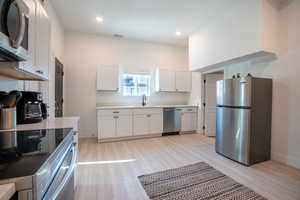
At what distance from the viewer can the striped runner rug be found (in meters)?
1.79

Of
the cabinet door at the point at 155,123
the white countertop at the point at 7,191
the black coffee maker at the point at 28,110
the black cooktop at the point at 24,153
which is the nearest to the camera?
the white countertop at the point at 7,191

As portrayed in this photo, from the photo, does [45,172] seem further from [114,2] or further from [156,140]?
[156,140]

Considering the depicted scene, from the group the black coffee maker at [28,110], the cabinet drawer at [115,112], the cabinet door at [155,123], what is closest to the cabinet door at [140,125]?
the cabinet door at [155,123]

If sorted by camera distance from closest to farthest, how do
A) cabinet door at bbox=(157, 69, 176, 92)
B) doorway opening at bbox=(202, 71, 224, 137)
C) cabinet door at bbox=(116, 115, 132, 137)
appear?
cabinet door at bbox=(116, 115, 132, 137), doorway opening at bbox=(202, 71, 224, 137), cabinet door at bbox=(157, 69, 176, 92)

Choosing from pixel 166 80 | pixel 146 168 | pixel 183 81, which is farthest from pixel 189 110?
pixel 146 168

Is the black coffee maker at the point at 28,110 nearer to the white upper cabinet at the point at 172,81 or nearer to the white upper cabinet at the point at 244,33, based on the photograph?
the white upper cabinet at the point at 244,33

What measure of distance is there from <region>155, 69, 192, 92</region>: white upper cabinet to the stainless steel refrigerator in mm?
2057

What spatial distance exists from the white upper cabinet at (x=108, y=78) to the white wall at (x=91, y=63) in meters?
0.28

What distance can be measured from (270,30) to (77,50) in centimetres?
443

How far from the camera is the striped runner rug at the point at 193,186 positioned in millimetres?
1792

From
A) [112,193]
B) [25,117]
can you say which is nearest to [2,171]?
[25,117]

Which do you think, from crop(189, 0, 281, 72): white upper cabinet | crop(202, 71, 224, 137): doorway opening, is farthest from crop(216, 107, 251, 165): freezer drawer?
crop(202, 71, 224, 137): doorway opening

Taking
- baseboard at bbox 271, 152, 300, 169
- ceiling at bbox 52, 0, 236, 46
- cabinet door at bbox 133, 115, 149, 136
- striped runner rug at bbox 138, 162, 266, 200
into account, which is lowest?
striped runner rug at bbox 138, 162, 266, 200

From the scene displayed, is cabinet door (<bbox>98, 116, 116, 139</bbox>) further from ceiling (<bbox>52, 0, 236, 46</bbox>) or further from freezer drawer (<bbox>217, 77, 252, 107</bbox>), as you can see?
freezer drawer (<bbox>217, 77, 252, 107</bbox>)
